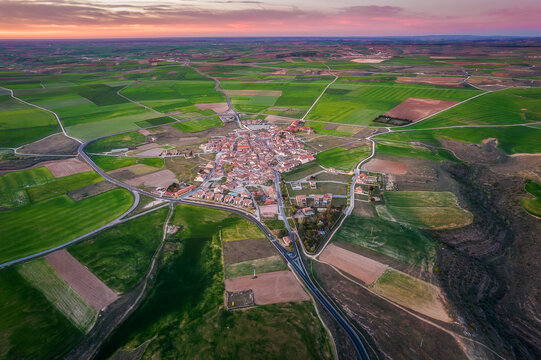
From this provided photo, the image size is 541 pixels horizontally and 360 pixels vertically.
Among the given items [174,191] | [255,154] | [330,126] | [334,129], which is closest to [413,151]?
[334,129]

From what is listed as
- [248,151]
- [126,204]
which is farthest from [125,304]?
[248,151]

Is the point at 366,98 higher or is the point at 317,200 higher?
the point at 366,98

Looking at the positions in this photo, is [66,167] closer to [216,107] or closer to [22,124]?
[22,124]

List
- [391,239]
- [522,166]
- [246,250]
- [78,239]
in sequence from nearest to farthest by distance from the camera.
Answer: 1. [246,250]
2. [391,239]
3. [78,239]
4. [522,166]

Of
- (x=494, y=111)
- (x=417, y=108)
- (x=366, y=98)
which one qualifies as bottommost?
(x=417, y=108)

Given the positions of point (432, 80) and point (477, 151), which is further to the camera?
point (432, 80)

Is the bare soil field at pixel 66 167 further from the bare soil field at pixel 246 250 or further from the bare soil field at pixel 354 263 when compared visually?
the bare soil field at pixel 354 263
